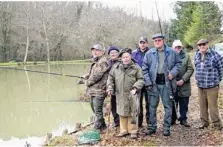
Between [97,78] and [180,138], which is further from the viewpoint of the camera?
[97,78]

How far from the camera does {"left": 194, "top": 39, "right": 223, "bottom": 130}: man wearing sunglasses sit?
529 centimetres

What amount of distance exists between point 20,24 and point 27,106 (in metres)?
26.9

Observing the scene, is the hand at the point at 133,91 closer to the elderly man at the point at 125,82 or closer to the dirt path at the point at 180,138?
the elderly man at the point at 125,82

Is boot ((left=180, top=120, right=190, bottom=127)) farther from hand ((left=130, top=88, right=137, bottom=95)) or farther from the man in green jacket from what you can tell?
hand ((left=130, top=88, right=137, bottom=95))

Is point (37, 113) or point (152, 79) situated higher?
point (152, 79)

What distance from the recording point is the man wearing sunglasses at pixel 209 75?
5.29 m

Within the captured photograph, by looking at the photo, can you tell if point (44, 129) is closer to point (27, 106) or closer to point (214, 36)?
Answer: point (27, 106)

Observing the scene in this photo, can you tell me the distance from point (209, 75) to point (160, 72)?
2.69 feet

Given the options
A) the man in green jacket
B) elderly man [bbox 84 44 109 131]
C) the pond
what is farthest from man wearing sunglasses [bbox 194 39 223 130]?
the pond

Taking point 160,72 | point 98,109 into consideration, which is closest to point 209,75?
point 160,72

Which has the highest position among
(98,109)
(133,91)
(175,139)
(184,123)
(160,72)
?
(160,72)

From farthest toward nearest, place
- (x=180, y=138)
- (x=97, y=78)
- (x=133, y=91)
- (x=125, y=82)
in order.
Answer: (x=97, y=78), (x=180, y=138), (x=125, y=82), (x=133, y=91)

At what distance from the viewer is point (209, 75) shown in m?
5.33

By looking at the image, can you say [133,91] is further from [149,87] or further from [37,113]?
[37,113]
